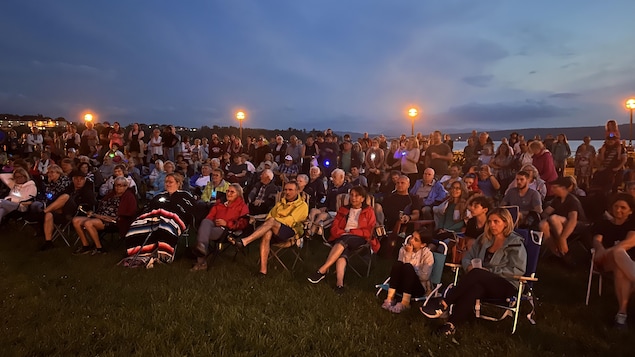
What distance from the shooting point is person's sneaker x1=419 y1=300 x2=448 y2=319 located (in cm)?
379

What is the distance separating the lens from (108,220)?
5.93 metres

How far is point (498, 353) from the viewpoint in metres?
3.41

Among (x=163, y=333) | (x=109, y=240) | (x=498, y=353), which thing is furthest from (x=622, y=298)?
(x=109, y=240)

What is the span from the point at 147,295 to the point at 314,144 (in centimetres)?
818

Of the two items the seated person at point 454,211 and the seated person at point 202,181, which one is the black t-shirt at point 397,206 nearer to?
the seated person at point 454,211

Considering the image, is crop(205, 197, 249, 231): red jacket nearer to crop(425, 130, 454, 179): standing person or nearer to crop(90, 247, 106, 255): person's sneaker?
crop(90, 247, 106, 255): person's sneaker

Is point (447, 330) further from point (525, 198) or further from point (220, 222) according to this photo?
point (220, 222)

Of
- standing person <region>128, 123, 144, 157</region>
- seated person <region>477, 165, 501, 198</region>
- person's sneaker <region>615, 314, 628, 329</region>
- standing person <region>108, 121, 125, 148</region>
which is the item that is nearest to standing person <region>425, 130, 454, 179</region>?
seated person <region>477, 165, 501, 198</region>

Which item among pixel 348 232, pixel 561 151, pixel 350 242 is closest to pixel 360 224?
pixel 348 232

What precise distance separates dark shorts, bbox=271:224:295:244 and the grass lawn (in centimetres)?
37

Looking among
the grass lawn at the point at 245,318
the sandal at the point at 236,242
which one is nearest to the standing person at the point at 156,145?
the grass lawn at the point at 245,318

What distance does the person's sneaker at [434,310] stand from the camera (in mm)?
3787

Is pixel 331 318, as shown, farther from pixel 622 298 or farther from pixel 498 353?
pixel 622 298

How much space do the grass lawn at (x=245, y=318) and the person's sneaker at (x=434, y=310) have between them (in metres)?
0.12
